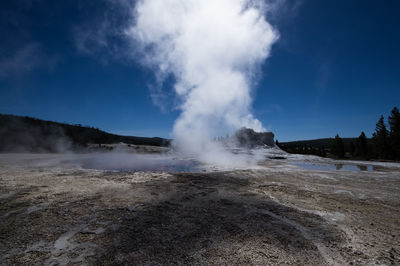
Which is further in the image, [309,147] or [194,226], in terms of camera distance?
[309,147]

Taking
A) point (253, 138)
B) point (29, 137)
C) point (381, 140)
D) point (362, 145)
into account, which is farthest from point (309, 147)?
point (29, 137)

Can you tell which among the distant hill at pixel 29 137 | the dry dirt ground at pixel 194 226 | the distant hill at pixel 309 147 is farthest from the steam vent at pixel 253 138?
the distant hill at pixel 29 137

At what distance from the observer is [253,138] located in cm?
4094

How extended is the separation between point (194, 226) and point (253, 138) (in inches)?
1545

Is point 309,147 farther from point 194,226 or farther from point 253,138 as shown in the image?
point 194,226

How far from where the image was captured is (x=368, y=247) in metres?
3.42

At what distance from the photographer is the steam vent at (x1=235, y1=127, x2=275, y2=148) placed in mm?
39625

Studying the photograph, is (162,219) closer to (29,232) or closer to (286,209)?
(29,232)

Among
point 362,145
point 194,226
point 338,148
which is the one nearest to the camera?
point 194,226

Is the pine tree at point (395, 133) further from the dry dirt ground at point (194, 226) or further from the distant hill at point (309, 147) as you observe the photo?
the dry dirt ground at point (194, 226)

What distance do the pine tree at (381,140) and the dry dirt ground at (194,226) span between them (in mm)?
36123

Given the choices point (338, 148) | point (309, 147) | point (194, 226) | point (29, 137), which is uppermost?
point (309, 147)

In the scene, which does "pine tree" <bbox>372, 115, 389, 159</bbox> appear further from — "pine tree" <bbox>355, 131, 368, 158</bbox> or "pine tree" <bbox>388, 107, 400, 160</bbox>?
"pine tree" <bbox>355, 131, 368, 158</bbox>

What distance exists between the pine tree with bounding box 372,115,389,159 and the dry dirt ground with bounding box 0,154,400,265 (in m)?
36.1
